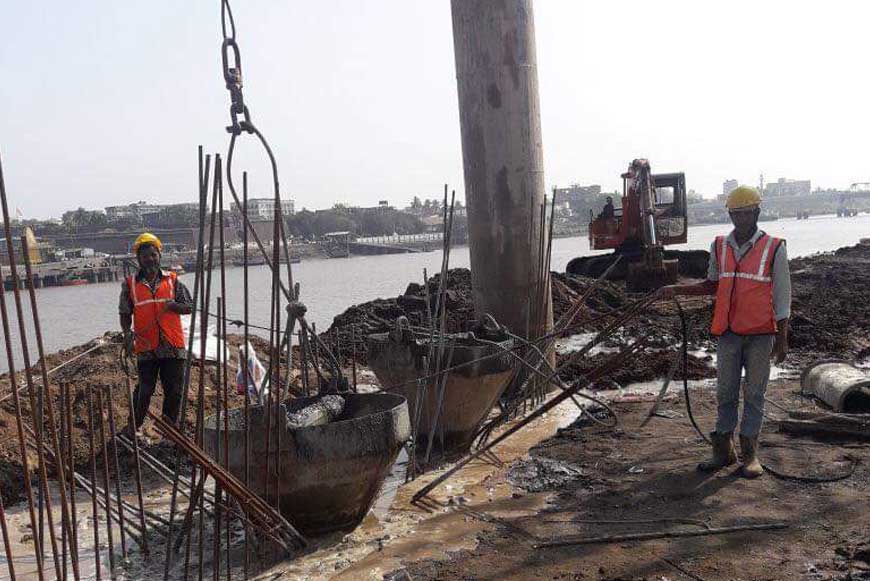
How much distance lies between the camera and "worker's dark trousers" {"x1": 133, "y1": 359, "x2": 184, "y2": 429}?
6.42 m

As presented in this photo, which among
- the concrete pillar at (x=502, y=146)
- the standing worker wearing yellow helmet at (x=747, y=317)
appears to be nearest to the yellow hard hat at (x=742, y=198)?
the standing worker wearing yellow helmet at (x=747, y=317)

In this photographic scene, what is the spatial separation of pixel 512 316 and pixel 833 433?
3.12 m

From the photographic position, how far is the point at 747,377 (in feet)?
16.8

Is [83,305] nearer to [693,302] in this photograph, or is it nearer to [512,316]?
[693,302]

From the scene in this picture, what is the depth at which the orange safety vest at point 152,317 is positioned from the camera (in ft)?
20.7

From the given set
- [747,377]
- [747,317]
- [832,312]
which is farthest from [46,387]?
[832,312]

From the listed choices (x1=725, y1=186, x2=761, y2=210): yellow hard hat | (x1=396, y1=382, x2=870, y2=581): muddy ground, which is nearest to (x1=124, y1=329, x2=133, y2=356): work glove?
(x1=396, y1=382, x2=870, y2=581): muddy ground

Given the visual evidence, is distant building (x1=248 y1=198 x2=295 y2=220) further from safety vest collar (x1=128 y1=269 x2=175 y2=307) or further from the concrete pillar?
the concrete pillar

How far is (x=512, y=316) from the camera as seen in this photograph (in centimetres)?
786

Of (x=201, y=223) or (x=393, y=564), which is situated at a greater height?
(x=201, y=223)

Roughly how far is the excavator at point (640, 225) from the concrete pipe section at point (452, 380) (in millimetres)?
12789

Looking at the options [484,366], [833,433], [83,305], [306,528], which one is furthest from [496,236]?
[83,305]

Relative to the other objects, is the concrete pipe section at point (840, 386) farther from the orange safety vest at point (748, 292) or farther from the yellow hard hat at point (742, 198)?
the yellow hard hat at point (742, 198)

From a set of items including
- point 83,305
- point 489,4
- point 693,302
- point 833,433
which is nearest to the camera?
point 833,433
